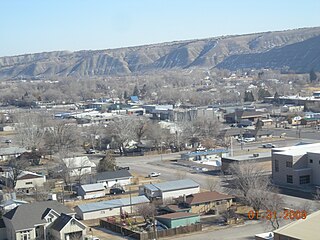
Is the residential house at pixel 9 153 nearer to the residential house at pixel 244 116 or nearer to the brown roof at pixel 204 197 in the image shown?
the brown roof at pixel 204 197

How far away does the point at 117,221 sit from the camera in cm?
1003

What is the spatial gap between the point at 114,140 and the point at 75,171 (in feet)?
16.3

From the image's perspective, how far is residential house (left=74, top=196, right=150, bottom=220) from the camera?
34.5ft

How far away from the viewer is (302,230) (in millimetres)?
6469

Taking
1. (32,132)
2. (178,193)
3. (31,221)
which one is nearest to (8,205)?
(31,221)

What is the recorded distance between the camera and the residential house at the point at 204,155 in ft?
53.9

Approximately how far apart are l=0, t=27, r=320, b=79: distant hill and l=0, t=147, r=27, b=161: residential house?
47155mm

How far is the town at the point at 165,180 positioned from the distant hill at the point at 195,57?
144ft

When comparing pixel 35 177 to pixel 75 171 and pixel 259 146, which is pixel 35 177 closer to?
pixel 75 171

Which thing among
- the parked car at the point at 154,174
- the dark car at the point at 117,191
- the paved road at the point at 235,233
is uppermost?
the parked car at the point at 154,174

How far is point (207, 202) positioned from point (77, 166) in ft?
16.1

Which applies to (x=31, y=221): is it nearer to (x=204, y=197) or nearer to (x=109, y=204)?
(x=109, y=204)

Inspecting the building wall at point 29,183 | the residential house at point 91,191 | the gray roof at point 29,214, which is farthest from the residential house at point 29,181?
the gray roof at point 29,214

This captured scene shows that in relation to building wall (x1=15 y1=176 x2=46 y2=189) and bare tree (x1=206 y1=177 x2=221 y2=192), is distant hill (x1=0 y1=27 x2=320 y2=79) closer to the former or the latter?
bare tree (x1=206 y1=177 x2=221 y2=192)
